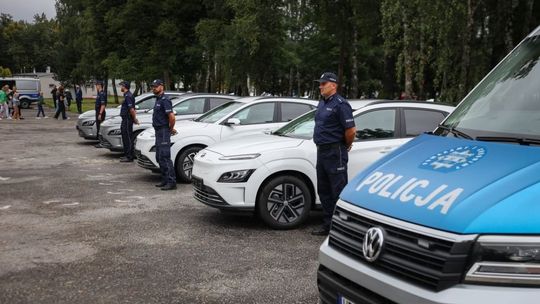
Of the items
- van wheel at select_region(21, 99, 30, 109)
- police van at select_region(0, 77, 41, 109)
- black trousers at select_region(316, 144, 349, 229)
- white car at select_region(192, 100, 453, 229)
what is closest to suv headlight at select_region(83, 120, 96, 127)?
white car at select_region(192, 100, 453, 229)

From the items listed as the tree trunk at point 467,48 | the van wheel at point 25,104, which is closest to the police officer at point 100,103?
the tree trunk at point 467,48

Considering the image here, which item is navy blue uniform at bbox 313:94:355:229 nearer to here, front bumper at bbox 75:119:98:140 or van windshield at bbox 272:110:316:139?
van windshield at bbox 272:110:316:139

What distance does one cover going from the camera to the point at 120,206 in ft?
28.1

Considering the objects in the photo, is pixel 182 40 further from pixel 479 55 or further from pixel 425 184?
pixel 425 184

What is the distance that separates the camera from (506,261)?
2.36 metres

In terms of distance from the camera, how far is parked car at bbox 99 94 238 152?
13.9 meters

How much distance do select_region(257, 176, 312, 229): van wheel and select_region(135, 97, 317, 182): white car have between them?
10.7ft

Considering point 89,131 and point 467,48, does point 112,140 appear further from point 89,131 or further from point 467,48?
point 467,48

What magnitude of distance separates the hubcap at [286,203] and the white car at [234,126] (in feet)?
10.7

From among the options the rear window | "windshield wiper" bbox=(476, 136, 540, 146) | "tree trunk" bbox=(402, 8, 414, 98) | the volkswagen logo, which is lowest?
the volkswagen logo

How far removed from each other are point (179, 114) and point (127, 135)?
141 cm

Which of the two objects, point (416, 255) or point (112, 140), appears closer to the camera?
point (416, 255)

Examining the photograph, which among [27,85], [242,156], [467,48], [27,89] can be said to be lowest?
[242,156]

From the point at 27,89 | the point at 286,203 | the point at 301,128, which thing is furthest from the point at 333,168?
the point at 27,89
